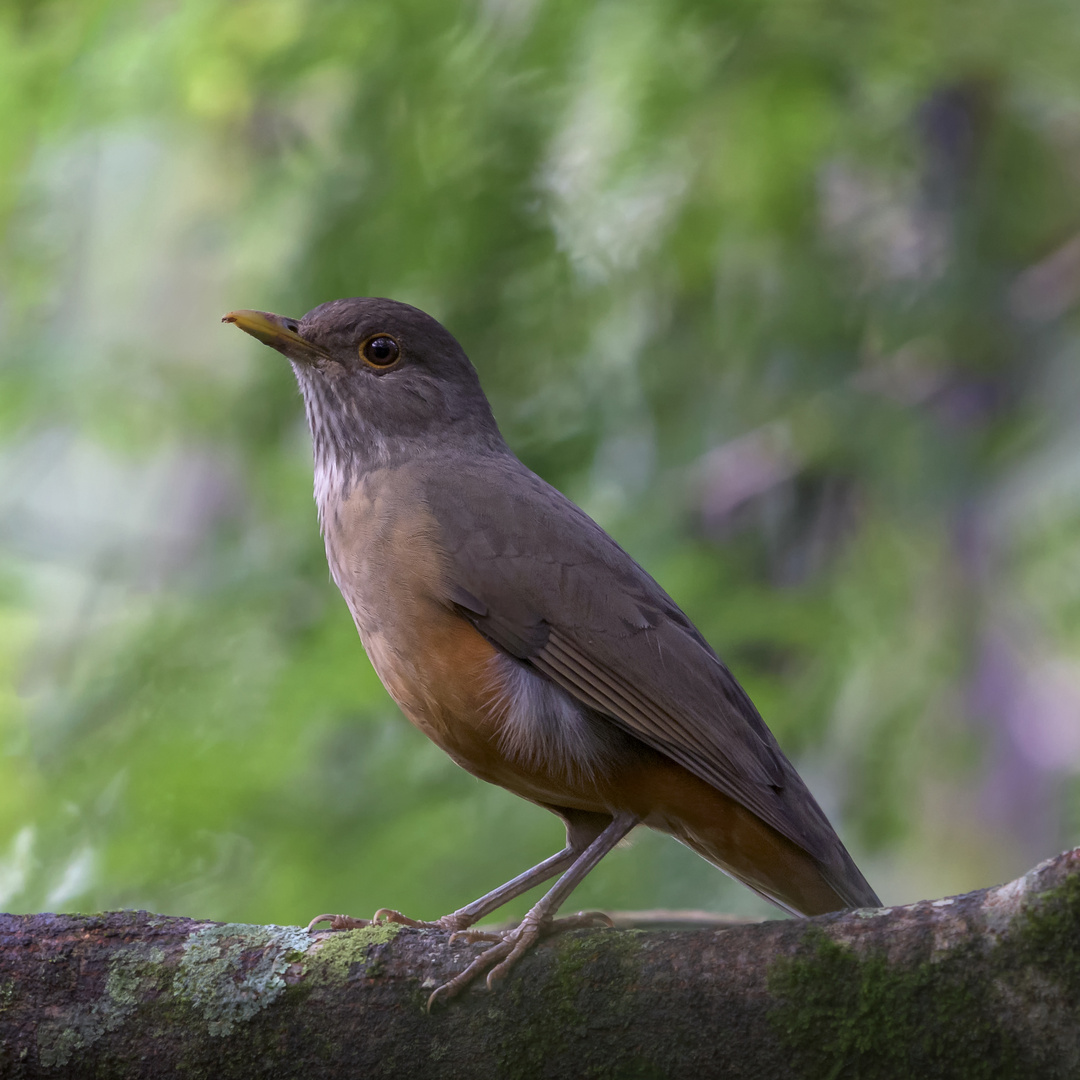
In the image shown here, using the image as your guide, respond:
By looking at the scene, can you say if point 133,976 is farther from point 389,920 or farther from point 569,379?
point 569,379

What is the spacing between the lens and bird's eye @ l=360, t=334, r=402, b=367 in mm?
4633

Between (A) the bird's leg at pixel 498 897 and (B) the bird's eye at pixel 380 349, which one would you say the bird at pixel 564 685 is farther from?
(B) the bird's eye at pixel 380 349

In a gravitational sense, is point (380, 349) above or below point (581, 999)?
above

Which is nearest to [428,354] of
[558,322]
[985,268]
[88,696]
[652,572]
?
[558,322]

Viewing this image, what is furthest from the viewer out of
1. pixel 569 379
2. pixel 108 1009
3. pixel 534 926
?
pixel 569 379

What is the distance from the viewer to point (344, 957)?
9.23ft

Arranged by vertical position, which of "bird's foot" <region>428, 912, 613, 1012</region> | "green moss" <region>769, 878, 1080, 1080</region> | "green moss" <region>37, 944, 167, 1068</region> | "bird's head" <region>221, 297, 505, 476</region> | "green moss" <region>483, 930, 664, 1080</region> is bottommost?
"green moss" <region>769, 878, 1080, 1080</region>

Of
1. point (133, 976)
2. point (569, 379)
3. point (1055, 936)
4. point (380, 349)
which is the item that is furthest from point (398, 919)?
point (569, 379)

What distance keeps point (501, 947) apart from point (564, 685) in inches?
38.9

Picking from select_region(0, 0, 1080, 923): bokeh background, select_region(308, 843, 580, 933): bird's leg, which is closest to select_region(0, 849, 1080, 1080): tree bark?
select_region(308, 843, 580, 933): bird's leg

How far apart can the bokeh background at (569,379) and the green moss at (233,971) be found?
5.30 ft

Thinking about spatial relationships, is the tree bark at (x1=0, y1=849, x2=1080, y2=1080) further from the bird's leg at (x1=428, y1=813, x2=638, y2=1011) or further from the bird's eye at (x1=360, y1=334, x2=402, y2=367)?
the bird's eye at (x1=360, y1=334, x2=402, y2=367)

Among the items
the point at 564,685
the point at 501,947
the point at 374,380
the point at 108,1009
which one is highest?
the point at 374,380

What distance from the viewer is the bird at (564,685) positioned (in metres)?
3.60
